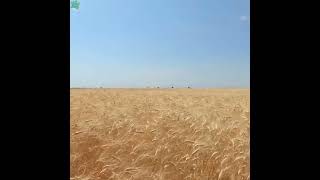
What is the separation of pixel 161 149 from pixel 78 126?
5.40 ft

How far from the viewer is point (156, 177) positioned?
3.45 metres
